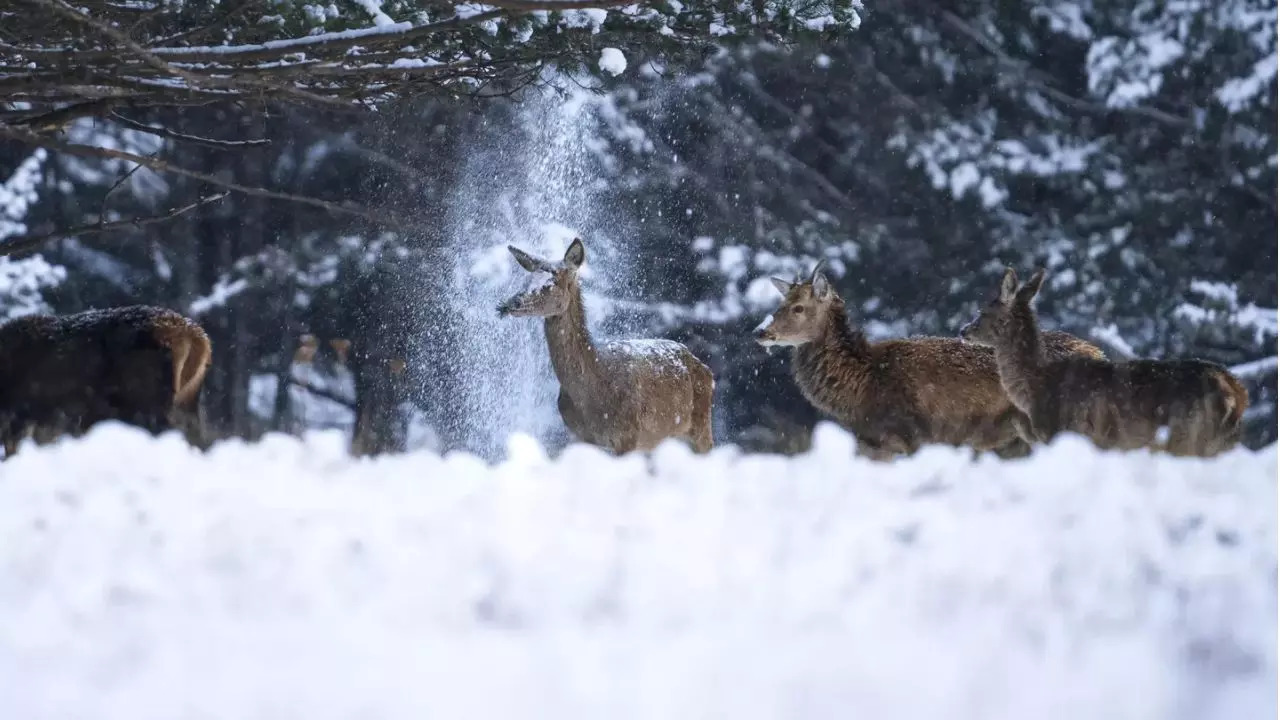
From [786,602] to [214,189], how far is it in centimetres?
1549

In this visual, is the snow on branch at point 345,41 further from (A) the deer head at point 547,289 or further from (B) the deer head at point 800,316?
(B) the deer head at point 800,316

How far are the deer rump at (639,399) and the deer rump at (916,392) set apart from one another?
73 cm

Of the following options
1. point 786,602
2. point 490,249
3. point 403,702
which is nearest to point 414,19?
point 786,602

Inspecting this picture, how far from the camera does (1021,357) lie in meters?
8.91

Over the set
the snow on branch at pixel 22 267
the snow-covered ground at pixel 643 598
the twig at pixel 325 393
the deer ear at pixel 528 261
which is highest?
the snow-covered ground at pixel 643 598

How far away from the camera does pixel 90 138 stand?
19609mm

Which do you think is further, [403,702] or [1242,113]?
[1242,113]

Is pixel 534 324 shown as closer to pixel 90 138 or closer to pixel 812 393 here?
pixel 90 138

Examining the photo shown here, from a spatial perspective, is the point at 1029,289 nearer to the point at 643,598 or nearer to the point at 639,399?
the point at 639,399

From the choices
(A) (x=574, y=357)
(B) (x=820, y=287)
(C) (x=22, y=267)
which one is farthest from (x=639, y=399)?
(C) (x=22, y=267)

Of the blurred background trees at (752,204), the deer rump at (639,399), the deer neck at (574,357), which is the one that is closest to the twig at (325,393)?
the blurred background trees at (752,204)

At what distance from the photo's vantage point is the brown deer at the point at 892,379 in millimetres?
9445

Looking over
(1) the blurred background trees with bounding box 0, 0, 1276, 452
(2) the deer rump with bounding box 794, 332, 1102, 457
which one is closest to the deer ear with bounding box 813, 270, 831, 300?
(2) the deer rump with bounding box 794, 332, 1102, 457

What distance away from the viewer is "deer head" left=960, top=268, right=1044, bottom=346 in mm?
8969
